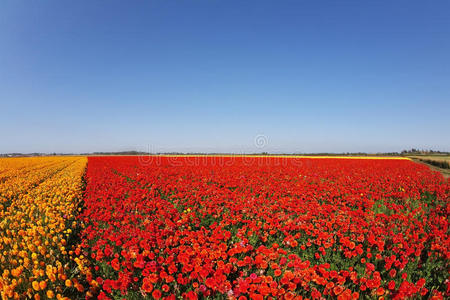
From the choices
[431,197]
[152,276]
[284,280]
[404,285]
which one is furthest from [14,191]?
[431,197]

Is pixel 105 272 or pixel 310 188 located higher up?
pixel 310 188

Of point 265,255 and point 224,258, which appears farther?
point 265,255

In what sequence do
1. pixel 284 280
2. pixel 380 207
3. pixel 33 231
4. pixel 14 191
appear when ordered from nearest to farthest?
1. pixel 284 280
2. pixel 33 231
3. pixel 380 207
4. pixel 14 191

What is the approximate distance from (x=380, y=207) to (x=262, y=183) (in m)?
4.60

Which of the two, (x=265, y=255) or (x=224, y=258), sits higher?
(x=224, y=258)

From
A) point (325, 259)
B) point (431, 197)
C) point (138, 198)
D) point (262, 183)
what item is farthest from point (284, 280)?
point (431, 197)

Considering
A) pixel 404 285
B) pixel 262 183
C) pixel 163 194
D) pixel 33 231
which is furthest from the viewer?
pixel 262 183

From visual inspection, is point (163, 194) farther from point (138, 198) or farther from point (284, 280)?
point (284, 280)

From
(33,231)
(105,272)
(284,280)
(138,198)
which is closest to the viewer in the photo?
(284,280)

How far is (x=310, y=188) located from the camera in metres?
9.23

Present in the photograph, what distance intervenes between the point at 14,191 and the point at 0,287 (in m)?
9.09

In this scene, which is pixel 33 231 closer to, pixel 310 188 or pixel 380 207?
pixel 310 188

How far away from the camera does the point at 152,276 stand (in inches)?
112

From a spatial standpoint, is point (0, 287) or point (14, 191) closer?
point (0, 287)
